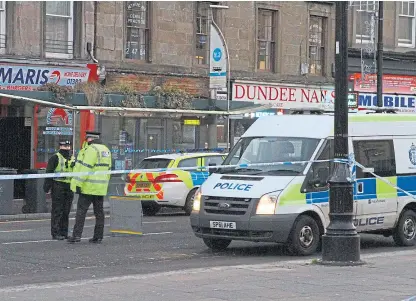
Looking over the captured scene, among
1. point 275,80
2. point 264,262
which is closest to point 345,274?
point 264,262

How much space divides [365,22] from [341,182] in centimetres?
2567

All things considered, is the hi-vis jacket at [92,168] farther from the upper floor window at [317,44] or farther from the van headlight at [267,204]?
the upper floor window at [317,44]

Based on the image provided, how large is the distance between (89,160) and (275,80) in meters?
20.2

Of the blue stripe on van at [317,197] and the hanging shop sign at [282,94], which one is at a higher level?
the hanging shop sign at [282,94]

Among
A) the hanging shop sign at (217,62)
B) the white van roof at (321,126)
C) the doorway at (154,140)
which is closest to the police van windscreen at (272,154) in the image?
the white van roof at (321,126)

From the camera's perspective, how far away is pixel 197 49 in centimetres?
3403

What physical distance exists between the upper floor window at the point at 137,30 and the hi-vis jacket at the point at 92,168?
15174 mm

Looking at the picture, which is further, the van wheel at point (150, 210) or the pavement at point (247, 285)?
the van wheel at point (150, 210)

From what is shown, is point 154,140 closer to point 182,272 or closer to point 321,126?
point 321,126

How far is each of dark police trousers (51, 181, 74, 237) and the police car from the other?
651 centimetres

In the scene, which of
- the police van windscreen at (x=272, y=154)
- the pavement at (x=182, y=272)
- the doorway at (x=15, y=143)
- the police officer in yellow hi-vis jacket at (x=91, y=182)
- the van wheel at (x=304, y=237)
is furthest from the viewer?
the doorway at (x=15, y=143)

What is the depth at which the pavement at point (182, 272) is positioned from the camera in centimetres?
1132

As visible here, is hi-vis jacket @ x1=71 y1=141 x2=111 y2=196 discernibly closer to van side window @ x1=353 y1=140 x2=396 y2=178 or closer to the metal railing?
van side window @ x1=353 y1=140 x2=396 y2=178

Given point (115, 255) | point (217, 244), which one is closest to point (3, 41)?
point (217, 244)
